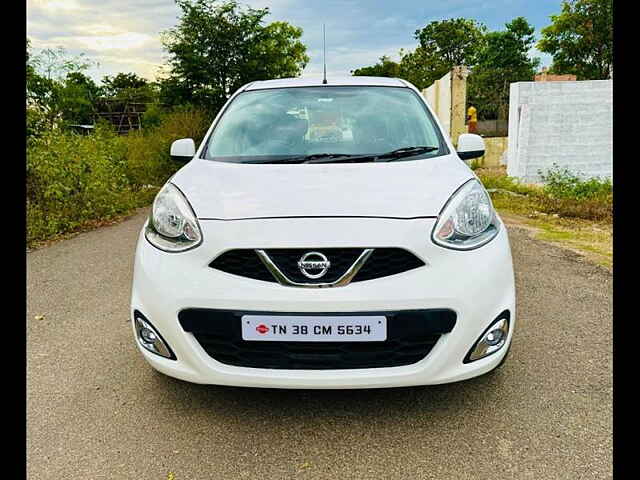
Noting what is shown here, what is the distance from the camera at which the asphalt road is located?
2.17 meters

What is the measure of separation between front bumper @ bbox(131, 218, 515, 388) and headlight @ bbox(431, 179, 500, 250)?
44 mm

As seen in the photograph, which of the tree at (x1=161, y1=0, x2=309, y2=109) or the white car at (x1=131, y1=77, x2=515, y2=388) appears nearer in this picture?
the white car at (x1=131, y1=77, x2=515, y2=388)

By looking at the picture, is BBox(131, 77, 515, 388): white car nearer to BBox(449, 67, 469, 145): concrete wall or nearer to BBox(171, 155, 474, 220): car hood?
BBox(171, 155, 474, 220): car hood

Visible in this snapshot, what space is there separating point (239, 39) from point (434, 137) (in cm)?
1333

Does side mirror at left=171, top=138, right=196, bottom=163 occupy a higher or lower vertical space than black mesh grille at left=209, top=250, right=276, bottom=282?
higher

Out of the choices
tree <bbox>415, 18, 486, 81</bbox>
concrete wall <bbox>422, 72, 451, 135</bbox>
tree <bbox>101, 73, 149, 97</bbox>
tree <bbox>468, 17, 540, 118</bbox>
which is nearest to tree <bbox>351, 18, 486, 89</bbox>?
tree <bbox>415, 18, 486, 81</bbox>

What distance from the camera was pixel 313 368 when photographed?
2176 millimetres

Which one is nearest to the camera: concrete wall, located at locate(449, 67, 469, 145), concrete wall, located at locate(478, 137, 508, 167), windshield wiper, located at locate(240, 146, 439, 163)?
windshield wiper, located at locate(240, 146, 439, 163)

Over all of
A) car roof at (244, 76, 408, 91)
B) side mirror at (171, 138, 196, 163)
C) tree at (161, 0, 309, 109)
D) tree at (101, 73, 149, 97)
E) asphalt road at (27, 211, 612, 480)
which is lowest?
asphalt road at (27, 211, 612, 480)

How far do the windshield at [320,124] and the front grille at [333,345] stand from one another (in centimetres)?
112

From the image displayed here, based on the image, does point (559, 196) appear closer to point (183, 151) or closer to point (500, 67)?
point (183, 151)

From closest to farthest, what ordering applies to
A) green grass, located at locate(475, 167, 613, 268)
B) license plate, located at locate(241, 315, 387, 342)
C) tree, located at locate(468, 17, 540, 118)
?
1. license plate, located at locate(241, 315, 387, 342)
2. green grass, located at locate(475, 167, 613, 268)
3. tree, located at locate(468, 17, 540, 118)

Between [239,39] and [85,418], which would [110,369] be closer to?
[85,418]

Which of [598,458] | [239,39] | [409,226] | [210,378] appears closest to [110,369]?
[210,378]
